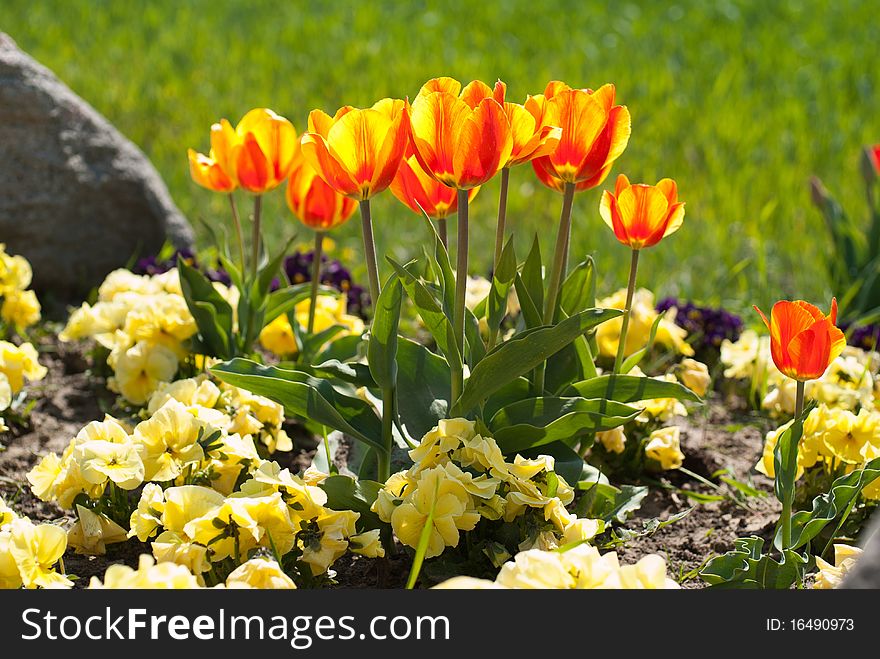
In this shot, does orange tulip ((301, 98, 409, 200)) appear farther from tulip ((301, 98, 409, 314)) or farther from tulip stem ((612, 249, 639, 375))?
tulip stem ((612, 249, 639, 375))

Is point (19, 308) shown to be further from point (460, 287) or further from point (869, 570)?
point (869, 570)

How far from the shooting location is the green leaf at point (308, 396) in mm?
1959

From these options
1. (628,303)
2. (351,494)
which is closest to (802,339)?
(628,303)

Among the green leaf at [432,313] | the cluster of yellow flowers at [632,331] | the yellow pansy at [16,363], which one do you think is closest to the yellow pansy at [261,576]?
the green leaf at [432,313]

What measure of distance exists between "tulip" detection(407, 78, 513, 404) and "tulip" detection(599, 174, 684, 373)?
0.30 meters

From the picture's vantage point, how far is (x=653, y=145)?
17.5ft

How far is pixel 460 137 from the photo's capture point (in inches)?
66.4

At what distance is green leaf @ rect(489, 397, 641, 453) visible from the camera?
6.52ft

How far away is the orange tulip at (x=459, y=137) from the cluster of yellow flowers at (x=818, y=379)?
3.28 feet

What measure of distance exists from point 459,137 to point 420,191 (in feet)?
0.90

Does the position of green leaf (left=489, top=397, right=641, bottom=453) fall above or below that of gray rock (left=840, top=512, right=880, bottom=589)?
above

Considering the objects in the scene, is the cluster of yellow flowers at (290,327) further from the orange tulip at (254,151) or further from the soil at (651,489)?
the orange tulip at (254,151)

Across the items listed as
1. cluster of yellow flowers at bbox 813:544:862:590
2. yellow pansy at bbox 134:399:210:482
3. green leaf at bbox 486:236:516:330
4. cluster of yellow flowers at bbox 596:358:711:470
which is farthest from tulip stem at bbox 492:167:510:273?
cluster of yellow flowers at bbox 813:544:862:590

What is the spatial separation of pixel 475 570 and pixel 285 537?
350mm
